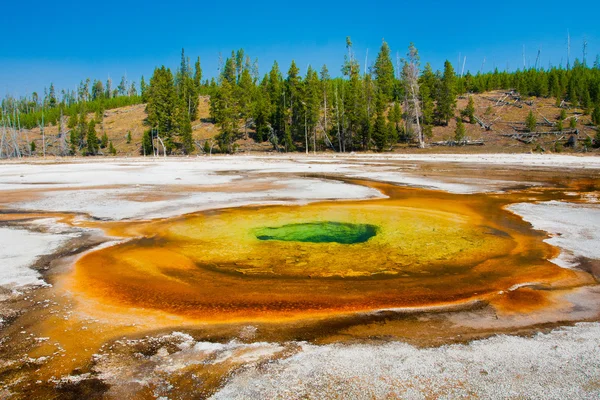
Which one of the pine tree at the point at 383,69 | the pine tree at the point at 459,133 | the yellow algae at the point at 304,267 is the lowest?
the yellow algae at the point at 304,267

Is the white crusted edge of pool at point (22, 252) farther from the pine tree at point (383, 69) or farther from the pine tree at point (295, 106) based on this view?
the pine tree at point (383, 69)

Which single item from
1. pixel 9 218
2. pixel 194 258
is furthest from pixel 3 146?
pixel 194 258

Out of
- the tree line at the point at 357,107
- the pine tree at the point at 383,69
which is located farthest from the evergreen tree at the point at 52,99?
the pine tree at the point at 383,69

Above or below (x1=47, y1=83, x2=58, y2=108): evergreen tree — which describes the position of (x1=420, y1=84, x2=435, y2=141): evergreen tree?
below

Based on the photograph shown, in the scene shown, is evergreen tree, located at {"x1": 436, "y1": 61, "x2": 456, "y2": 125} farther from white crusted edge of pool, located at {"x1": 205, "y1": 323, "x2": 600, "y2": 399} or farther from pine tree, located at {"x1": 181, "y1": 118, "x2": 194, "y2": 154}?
white crusted edge of pool, located at {"x1": 205, "y1": 323, "x2": 600, "y2": 399}

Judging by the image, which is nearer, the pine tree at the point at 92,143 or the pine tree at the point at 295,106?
the pine tree at the point at 295,106

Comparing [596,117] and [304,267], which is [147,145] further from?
[596,117]

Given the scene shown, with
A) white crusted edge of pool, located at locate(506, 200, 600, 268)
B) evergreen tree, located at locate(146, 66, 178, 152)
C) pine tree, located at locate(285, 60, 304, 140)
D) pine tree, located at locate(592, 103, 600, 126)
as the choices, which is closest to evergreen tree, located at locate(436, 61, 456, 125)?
pine tree, located at locate(592, 103, 600, 126)

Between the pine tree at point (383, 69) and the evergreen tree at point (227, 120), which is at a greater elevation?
the pine tree at point (383, 69)
